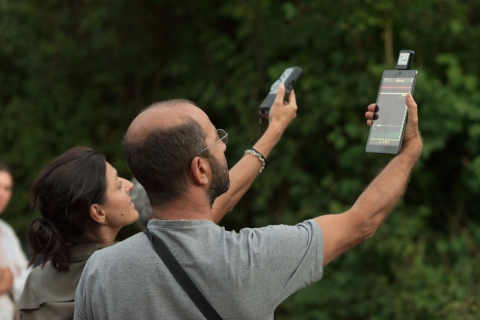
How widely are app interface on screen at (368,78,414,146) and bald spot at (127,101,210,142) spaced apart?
63 cm

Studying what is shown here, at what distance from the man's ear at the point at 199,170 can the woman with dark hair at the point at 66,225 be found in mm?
716

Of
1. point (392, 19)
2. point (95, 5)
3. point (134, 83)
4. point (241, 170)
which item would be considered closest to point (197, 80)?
point (134, 83)

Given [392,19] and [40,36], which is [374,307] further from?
[40,36]

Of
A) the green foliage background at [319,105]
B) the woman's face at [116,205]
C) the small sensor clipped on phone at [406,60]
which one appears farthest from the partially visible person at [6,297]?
the green foliage background at [319,105]

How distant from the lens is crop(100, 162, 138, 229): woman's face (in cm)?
246

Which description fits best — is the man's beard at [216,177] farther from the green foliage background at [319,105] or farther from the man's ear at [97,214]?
the green foliage background at [319,105]

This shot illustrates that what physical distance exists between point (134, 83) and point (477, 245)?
443 cm

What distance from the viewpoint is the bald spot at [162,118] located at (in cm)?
181

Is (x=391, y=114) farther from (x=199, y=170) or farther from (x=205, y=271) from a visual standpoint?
(x=205, y=271)

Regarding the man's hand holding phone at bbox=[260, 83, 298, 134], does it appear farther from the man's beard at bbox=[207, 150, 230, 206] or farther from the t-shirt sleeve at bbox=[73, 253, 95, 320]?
the t-shirt sleeve at bbox=[73, 253, 95, 320]

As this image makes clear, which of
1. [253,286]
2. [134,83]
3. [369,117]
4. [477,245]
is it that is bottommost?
[477,245]

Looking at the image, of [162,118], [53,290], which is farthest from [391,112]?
[53,290]

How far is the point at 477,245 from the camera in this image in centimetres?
538

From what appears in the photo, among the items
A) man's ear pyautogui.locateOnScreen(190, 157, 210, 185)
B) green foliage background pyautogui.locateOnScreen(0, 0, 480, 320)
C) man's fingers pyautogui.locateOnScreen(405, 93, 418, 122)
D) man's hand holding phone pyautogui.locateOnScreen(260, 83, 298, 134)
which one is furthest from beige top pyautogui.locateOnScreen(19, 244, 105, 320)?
green foliage background pyautogui.locateOnScreen(0, 0, 480, 320)
